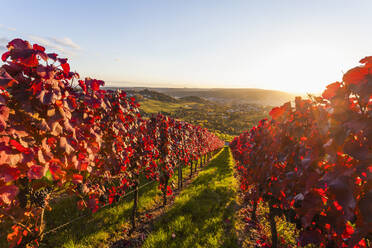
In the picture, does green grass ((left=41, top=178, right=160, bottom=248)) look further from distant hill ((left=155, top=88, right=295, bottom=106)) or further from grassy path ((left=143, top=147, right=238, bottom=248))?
distant hill ((left=155, top=88, right=295, bottom=106))

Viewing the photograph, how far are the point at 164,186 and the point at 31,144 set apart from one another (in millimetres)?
4530

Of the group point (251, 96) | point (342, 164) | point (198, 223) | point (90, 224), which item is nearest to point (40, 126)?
point (342, 164)

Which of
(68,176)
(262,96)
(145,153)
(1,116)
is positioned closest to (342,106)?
(1,116)

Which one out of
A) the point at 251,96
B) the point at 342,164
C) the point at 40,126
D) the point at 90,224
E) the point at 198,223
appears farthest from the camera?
the point at 251,96

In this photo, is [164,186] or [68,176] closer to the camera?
[68,176]

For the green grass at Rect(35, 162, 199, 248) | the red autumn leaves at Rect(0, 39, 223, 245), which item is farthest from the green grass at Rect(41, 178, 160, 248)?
A: the red autumn leaves at Rect(0, 39, 223, 245)

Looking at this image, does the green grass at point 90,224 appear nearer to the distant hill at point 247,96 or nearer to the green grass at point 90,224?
the green grass at point 90,224

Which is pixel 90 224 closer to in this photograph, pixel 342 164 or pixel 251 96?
pixel 342 164

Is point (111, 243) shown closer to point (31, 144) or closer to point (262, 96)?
point (31, 144)

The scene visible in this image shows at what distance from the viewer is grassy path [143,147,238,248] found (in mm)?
3713

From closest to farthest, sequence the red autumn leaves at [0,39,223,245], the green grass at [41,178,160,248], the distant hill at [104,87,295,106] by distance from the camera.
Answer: the red autumn leaves at [0,39,223,245]
the green grass at [41,178,160,248]
the distant hill at [104,87,295,106]

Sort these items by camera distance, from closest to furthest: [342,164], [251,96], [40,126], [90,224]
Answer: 1. [342,164]
2. [40,126]
3. [90,224]
4. [251,96]

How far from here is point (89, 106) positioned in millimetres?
2293

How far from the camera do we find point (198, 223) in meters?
4.43
